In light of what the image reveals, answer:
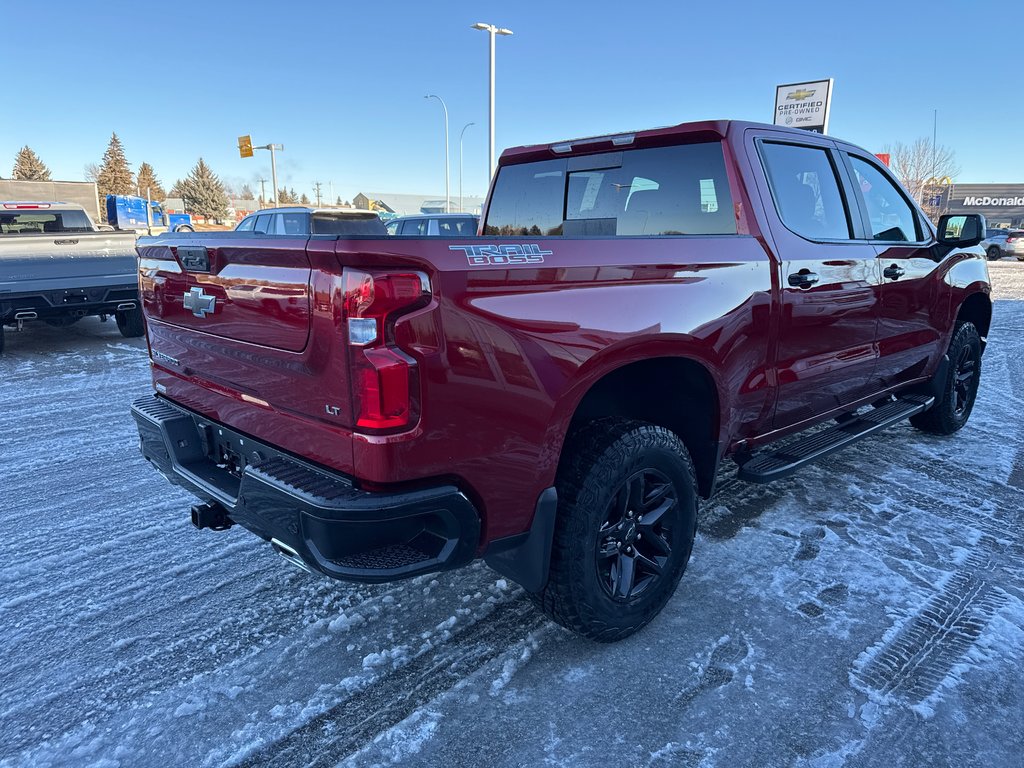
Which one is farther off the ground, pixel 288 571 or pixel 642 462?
pixel 642 462

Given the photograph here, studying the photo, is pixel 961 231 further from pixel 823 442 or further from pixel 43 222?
pixel 43 222

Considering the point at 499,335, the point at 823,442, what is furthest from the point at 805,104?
the point at 499,335

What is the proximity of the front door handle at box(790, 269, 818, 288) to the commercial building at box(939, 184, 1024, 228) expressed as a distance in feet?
233

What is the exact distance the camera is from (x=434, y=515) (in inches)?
79.8

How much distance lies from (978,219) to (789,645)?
3.23m

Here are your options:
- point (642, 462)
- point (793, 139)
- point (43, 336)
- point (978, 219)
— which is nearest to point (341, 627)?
point (642, 462)

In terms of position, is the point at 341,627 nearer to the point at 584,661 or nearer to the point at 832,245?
the point at 584,661

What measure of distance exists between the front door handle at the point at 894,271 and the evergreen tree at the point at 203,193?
4032 inches

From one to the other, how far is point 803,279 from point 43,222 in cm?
1009

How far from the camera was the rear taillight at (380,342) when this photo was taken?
1838 millimetres

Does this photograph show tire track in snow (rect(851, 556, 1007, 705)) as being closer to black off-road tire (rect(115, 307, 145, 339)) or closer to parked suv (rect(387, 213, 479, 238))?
black off-road tire (rect(115, 307, 145, 339))

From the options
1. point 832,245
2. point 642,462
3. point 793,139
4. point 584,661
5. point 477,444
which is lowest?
point 584,661

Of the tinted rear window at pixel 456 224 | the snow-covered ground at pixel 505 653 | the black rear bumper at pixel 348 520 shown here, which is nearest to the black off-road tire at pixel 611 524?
the snow-covered ground at pixel 505 653

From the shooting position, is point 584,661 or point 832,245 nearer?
point 584,661
